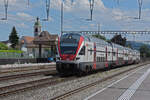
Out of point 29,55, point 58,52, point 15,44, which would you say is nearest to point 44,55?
point 29,55

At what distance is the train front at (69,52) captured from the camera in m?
18.3

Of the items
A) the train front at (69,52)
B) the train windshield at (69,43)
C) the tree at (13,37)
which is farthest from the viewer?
the tree at (13,37)

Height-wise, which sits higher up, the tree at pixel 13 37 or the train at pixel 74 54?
the tree at pixel 13 37

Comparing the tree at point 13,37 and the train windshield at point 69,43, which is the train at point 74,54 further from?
the tree at point 13,37

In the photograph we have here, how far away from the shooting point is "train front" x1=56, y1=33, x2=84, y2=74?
18.3 metres

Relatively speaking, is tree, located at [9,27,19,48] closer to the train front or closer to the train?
the train

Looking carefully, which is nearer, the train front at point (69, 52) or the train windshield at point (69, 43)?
the train front at point (69, 52)

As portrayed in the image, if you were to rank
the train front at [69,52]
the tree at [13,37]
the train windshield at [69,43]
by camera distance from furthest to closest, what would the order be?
the tree at [13,37] < the train windshield at [69,43] < the train front at [69,52]

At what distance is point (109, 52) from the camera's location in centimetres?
2731

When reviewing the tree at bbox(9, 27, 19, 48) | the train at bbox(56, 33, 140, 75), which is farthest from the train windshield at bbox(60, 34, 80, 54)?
the tree at bbox(9, 27, 19, 48)

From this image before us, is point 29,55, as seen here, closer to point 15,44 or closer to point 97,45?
point 97,45

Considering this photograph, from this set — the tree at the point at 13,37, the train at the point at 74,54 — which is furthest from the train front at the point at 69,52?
the tree at the point at 13,37

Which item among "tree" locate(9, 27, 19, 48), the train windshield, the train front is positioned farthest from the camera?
"tree" locate(9, 27, 19, 48)

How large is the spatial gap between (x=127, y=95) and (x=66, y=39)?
9208 mm
